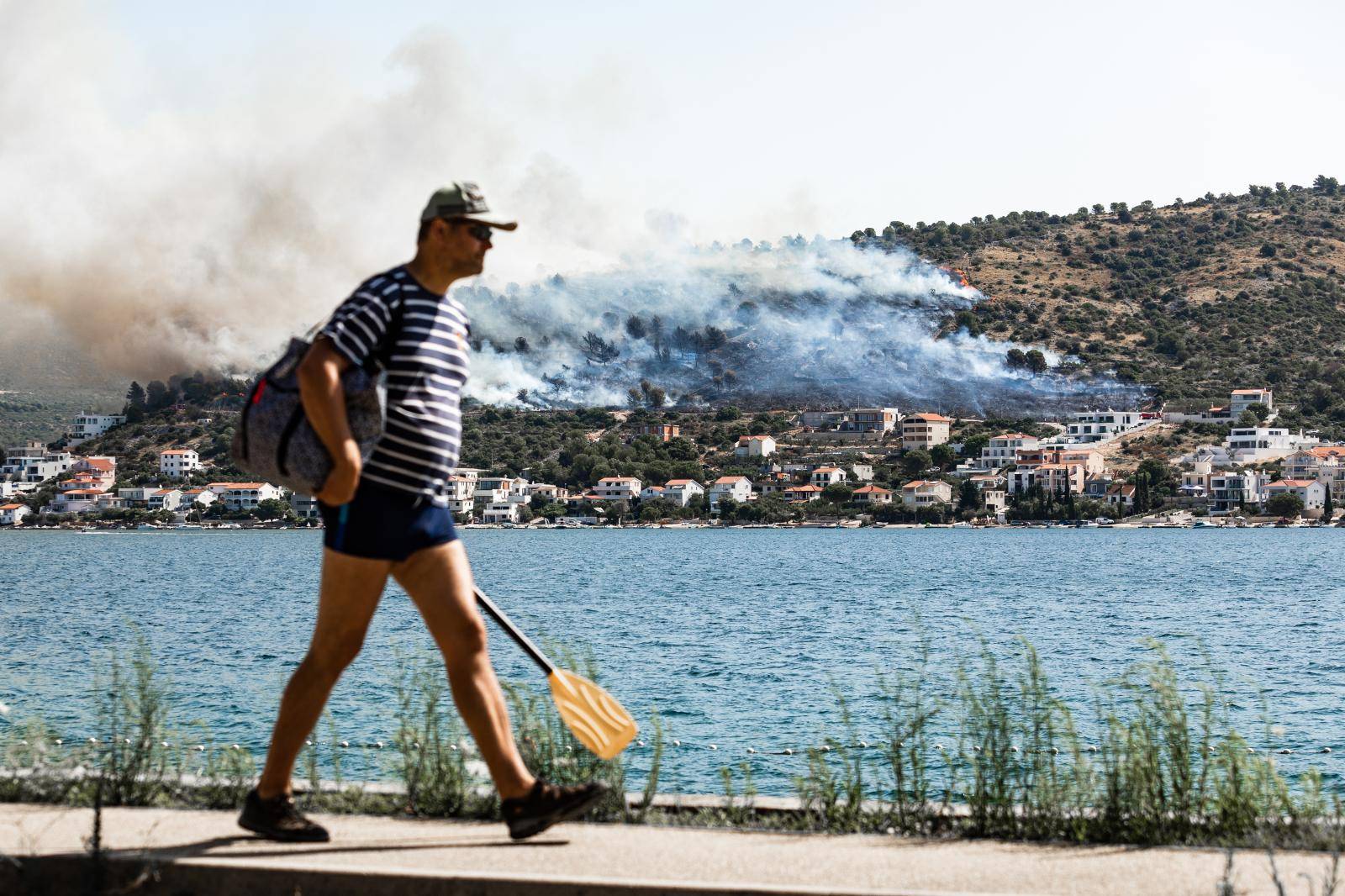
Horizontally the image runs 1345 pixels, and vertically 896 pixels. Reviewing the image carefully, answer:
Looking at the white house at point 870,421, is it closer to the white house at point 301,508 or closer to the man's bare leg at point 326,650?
the white house at point 301,508

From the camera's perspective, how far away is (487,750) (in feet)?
16.2

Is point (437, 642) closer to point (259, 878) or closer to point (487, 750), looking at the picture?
point (487, 750)

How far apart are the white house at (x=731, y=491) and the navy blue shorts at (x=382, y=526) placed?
149010 mm

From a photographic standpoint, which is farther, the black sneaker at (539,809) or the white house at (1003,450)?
the white house at (1003,450)

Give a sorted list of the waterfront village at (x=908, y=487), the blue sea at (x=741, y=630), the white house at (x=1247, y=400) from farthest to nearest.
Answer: the white house at (x=1247, y=400) → the waterfront village at (x=908, y=487) → the blue sea at (x=741, y=630)

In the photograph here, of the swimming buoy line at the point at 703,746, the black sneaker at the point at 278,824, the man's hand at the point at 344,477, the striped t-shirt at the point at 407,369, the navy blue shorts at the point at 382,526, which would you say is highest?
the striped t-shirt at the point at 407,369

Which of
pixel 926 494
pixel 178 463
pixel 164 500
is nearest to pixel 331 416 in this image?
pixel 926 494

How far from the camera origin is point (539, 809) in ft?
16.2

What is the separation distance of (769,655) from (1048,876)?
2713cm

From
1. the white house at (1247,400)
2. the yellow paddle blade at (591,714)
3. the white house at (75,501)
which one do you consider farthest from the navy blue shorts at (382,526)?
the white house at (75,501)

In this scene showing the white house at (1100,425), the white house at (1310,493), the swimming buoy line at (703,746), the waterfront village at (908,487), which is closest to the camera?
the swimming buoy line at (703,746)

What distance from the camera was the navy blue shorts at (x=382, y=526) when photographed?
4.76 meters

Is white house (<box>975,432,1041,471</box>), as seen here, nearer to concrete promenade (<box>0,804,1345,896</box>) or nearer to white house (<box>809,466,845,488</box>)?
white house (<box>809,466,845,488</box>)

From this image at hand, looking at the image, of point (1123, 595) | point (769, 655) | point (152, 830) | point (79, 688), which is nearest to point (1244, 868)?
point (152, 830)
